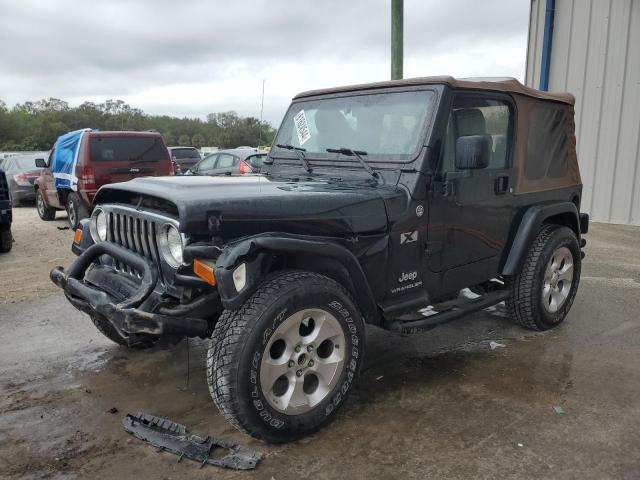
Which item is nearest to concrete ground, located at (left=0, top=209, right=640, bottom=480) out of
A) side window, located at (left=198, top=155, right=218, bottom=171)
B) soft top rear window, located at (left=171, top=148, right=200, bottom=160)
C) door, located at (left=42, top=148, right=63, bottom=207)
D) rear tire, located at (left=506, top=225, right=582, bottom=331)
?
rear tire, located at (left=506, top=225, right=582, bottom=331)

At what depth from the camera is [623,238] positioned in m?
9.29

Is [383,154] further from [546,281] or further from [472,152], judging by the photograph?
[546,281]

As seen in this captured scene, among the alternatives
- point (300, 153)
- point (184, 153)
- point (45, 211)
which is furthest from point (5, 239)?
point (184, 153)

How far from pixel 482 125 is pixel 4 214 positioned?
6.86m

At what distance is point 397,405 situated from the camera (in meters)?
3.38

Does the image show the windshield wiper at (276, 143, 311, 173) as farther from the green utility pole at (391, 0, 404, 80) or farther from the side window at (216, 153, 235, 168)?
the side window at (216, 153, 235, 168)

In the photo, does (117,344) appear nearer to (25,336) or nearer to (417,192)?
(25,336)

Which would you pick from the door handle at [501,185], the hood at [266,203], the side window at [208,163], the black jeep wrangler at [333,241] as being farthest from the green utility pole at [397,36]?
the side window at [208,163]

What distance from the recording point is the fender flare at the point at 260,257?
2574 mm

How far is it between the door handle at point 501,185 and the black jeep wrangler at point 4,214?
22.3 feet

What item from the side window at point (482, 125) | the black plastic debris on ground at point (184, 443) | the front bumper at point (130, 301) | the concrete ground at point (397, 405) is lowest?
the concrete ground at point (397, 405)

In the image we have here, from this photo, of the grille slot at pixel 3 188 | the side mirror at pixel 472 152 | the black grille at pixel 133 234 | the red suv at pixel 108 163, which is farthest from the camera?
the red suv at pixel 108 163

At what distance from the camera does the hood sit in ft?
9.02

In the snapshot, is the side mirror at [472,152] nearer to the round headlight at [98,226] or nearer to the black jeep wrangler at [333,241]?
the black jeep wrangler at [333,241]
